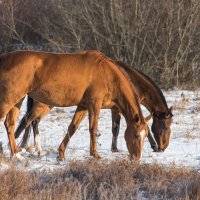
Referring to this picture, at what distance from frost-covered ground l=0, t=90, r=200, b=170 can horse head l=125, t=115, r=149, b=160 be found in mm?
156

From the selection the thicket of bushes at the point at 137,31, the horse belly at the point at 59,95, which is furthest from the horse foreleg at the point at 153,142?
the thicket of bushes at the point at 137,31

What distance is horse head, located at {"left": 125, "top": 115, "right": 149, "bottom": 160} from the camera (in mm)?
8523

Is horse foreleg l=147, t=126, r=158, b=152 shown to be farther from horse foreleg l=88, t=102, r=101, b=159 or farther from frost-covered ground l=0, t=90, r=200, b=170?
horse foreleg l=88, t=102, r=101, b=159

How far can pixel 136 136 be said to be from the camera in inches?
340

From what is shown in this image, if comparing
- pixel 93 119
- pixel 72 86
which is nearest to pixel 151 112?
pixel 93 119

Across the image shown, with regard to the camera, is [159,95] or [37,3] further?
[37,3]

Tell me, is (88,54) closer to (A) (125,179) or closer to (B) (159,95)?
(B) (159,95)

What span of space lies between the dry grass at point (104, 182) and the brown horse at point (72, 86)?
1403mm

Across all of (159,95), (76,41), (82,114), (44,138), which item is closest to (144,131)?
(82,114)

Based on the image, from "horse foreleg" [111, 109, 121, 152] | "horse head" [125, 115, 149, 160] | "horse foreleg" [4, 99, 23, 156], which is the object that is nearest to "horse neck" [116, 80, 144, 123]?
"horse head" [125, 115, 149, 160]

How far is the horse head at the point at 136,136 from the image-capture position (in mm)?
8523

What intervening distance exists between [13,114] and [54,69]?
1.00 m

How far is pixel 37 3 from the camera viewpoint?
64.8ft

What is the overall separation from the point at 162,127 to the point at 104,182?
12.2ft
